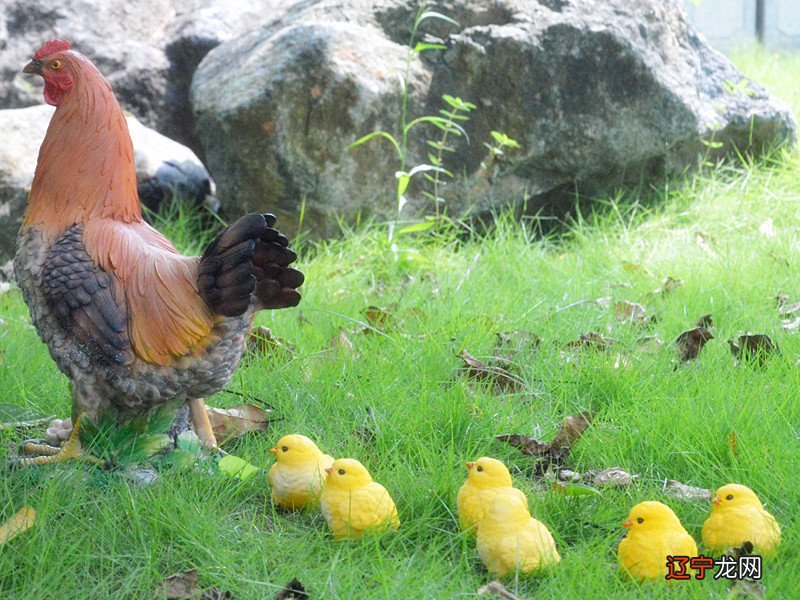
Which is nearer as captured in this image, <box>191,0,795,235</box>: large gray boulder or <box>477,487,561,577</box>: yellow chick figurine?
<box>477,487,561,577</box>: yellow chick figurine

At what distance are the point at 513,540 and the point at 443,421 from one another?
Result: 2.62 feet

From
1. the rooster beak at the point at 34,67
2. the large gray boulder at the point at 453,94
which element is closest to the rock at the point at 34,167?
the large gray boulder at the point at 453,94

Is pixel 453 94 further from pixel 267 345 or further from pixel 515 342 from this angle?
pixel 267 345

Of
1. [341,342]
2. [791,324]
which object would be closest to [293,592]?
[341,342]

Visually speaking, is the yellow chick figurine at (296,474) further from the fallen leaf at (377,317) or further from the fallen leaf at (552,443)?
the fallen leaf at (377,317)

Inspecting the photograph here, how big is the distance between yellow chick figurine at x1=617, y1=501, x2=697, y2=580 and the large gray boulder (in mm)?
3280

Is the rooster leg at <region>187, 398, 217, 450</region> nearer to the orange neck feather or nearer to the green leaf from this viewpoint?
the orange neck feather

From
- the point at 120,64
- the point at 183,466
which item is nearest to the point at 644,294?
the point at 183,466

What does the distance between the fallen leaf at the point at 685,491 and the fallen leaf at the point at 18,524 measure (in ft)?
5.78

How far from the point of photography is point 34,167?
16.8 feet

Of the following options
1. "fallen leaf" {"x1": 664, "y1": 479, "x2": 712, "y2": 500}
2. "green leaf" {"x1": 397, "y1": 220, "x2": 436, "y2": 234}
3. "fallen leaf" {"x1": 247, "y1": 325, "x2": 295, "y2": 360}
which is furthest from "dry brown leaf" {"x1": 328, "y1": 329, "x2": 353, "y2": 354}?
"fallen leaf" {"x1": 664, "y1": 479, "x2": 712, "y2": 500}

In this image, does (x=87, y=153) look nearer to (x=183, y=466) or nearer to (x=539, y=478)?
(x=183, y=466)

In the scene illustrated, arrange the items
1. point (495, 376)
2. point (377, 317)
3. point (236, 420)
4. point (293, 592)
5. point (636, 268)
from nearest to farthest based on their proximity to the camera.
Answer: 1. point (293, 592)
2. point (236, 420)
3. point (495, 376)
4. point (377, 317)
5. point (636, 268)

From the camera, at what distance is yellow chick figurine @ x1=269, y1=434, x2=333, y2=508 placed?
261cm
